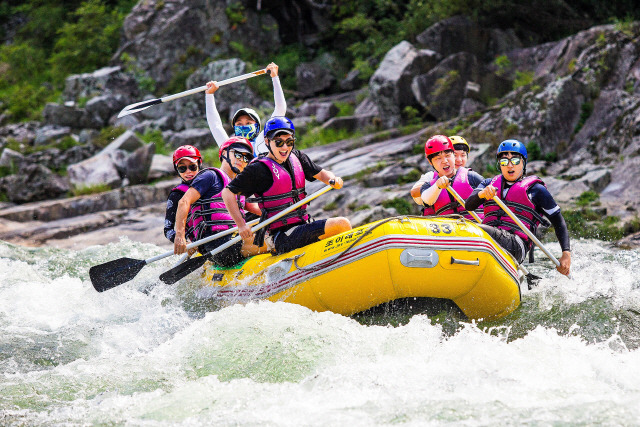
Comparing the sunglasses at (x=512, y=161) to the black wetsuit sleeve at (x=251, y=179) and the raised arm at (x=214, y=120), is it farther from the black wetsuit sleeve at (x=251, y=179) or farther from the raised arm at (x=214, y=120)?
the raised arm at (x=214, y=120)

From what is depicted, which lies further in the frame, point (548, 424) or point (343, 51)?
point (343, 51)

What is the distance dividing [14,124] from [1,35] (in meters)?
8.76

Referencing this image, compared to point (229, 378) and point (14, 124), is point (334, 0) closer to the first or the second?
point (14, 124)

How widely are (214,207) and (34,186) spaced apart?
11179mm

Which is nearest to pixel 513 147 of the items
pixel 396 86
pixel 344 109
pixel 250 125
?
pixel 250 125

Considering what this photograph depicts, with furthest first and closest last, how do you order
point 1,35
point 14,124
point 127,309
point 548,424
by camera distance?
point 1,35 < point 14,124 < point 127,309 < point 548,424

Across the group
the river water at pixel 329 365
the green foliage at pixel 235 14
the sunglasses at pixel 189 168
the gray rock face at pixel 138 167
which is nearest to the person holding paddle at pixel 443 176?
the river water at pixel 329 365

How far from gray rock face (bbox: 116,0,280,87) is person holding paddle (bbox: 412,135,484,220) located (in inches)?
676

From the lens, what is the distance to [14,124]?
2177cm

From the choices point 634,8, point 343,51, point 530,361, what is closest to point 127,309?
point 530,361

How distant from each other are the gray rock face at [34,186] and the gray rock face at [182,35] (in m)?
7.14

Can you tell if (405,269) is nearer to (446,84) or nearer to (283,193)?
(283,193)

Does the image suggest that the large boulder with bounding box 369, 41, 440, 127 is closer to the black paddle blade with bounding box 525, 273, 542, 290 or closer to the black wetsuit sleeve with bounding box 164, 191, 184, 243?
the black wetsuit sleeve with bounding box 164, 191, 184, 243

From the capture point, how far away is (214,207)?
6.47 metres
